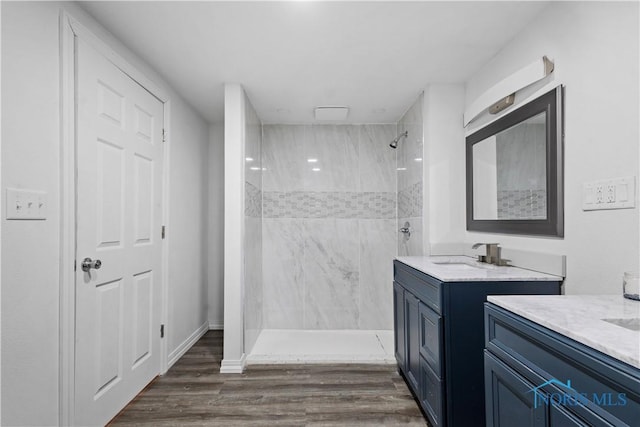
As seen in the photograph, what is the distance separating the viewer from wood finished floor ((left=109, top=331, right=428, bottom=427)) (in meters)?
2.08

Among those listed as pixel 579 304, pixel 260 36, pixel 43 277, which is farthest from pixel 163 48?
pixel 579 304

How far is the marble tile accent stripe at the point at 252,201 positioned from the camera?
2982 mm

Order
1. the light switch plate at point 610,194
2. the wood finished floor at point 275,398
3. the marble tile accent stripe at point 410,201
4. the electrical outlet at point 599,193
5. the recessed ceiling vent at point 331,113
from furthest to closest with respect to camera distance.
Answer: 1. the recessed ceiling vent at point 331,113
2. the marble tile accent stripe at point 410,201
3. the wood finished floor at point 275,398
4. the electrical outlet at point 599,193
5. the light switch plate at point 610,194

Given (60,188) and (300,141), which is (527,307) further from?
(300,141)

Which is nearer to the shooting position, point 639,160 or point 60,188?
point 639,160

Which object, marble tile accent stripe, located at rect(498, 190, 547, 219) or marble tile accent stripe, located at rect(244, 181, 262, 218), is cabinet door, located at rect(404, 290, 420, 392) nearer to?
marble tile accent stripe, located at rect(498, 190, 547, 219)

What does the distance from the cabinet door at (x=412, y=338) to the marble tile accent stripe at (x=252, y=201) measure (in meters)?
1.52

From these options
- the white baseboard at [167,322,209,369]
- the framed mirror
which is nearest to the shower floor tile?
the white baseboard at [167,322,209,369]

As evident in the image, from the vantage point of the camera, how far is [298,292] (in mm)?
3832

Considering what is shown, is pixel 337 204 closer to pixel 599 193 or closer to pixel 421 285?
pixel 421 285

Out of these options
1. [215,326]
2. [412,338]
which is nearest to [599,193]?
[412,338]

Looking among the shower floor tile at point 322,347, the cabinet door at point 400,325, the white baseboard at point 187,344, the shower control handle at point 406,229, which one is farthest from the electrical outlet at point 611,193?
the white baseboard at point 187,344

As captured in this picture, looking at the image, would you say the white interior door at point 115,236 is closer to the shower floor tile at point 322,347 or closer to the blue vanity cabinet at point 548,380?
the shower floor tile at point 322,347

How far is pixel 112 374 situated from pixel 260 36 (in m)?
2.24
